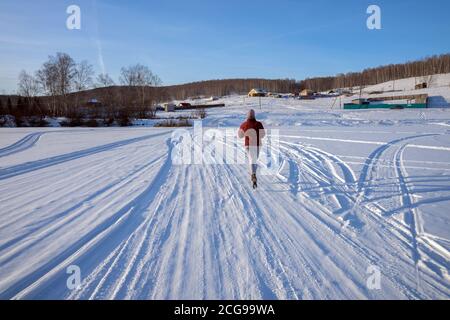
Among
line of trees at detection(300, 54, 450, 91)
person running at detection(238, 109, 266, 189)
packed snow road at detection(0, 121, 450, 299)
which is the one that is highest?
line of trees at detection(300, 54, 450, 91)

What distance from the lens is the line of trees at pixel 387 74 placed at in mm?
109006

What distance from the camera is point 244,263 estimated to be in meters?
3.55

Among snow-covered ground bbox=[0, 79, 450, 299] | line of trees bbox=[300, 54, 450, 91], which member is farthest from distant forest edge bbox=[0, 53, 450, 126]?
snow-covered ground bbox=[0, 79, 450, 299]

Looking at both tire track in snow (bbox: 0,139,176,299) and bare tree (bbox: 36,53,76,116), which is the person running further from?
bare tree (bbox: 36,53,76,116)

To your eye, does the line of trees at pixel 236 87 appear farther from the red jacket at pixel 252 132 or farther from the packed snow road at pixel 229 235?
the packed snow road at pixel 229 235

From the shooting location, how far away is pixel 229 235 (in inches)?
169

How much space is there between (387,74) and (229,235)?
484 feet

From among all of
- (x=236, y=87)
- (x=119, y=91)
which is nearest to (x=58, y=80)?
(x=119, y=91)

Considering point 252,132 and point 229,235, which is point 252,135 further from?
point 229,235

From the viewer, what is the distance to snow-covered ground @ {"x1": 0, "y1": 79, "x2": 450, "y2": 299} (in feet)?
10.3

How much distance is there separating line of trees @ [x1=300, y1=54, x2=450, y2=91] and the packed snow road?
13011 cm

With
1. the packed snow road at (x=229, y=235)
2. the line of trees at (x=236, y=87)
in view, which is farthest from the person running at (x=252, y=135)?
the line of trees at (x=236, y=87)

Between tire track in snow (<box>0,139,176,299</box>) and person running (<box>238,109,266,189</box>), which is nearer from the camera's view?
tire track in snow (<box>0,139,176,299</box>)

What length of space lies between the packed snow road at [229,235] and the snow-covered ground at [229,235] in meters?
0.02
